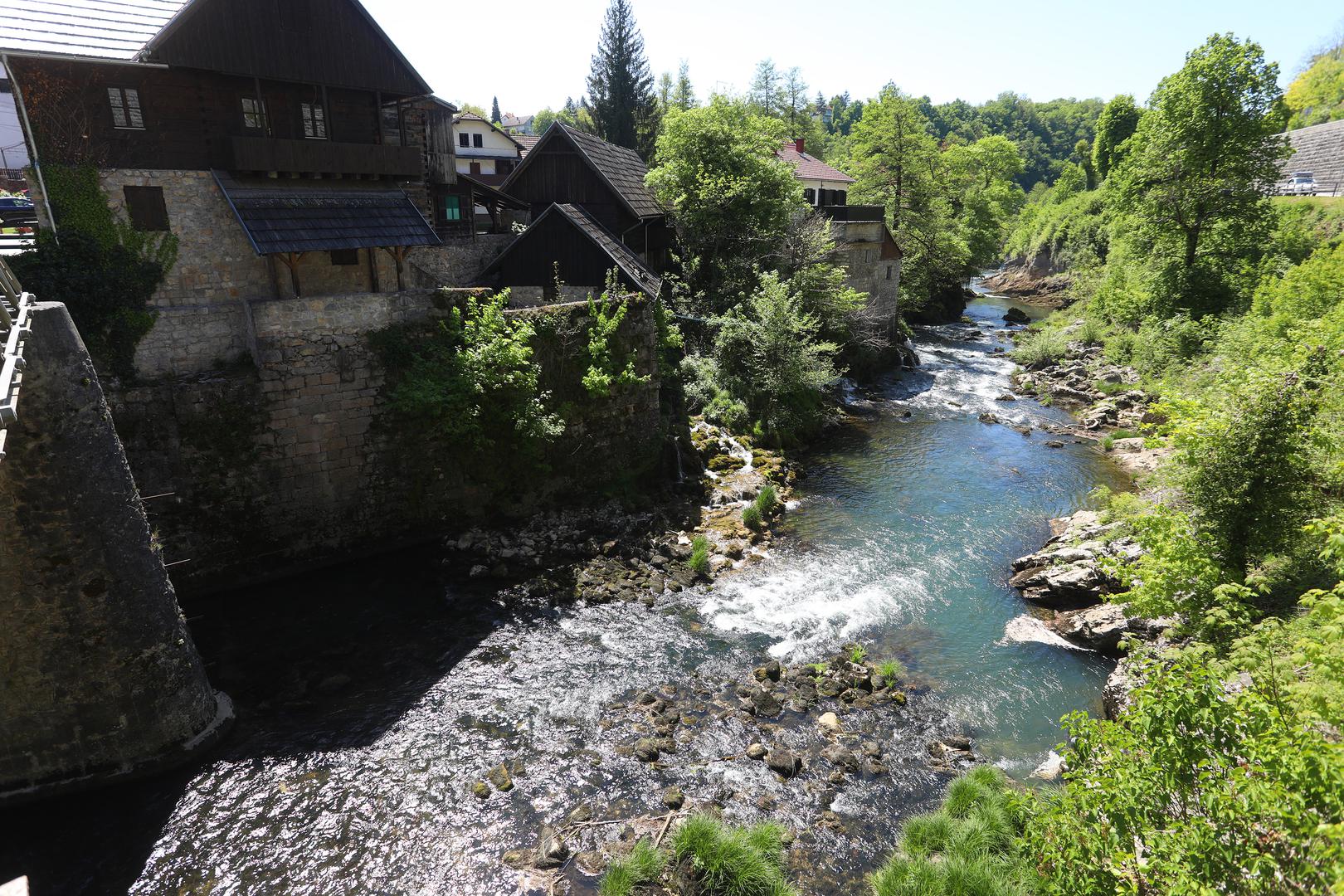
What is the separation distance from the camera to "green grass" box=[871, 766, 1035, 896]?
8289 mm

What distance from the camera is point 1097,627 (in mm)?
13672

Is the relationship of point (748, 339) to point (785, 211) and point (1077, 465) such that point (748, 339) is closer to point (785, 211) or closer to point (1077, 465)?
point (785, 211)

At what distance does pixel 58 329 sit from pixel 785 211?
24557 mm

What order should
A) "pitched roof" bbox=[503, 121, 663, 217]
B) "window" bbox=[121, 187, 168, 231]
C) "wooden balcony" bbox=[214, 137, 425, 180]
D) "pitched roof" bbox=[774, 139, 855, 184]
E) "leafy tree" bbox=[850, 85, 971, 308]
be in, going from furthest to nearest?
"leafy tree" bbox=[850, 85, 971, 308] < "pitched roof" bbox=[774, 139, 855, 184] < "pitched roof" bbox=[503, 121, 663, 217] < "wooden balcony" bbox=[214, 137, 425, 180] < "window" bbox=[121, 187, 168, 231]

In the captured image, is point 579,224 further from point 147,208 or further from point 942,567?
point 942,567

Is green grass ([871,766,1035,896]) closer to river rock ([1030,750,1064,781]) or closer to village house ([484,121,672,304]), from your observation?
river rock ([1030,750,1064,781])

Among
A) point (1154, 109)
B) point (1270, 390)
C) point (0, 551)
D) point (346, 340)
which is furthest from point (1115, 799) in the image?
point (1154, 109)

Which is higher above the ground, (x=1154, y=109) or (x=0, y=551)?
(x=1154, y=109)

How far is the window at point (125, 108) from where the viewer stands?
15500 mm

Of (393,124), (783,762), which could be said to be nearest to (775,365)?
(393,124)

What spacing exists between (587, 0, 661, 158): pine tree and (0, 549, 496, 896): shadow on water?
39.2 meters

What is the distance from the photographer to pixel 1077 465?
72.8 ft

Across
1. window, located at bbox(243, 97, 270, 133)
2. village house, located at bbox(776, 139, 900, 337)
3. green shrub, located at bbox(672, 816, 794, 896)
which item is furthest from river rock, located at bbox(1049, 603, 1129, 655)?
window, located at bbox(243, 97, 270, 133)

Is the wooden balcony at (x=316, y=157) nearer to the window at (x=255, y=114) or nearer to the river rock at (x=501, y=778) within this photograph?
the window at (x=255, y=114)
